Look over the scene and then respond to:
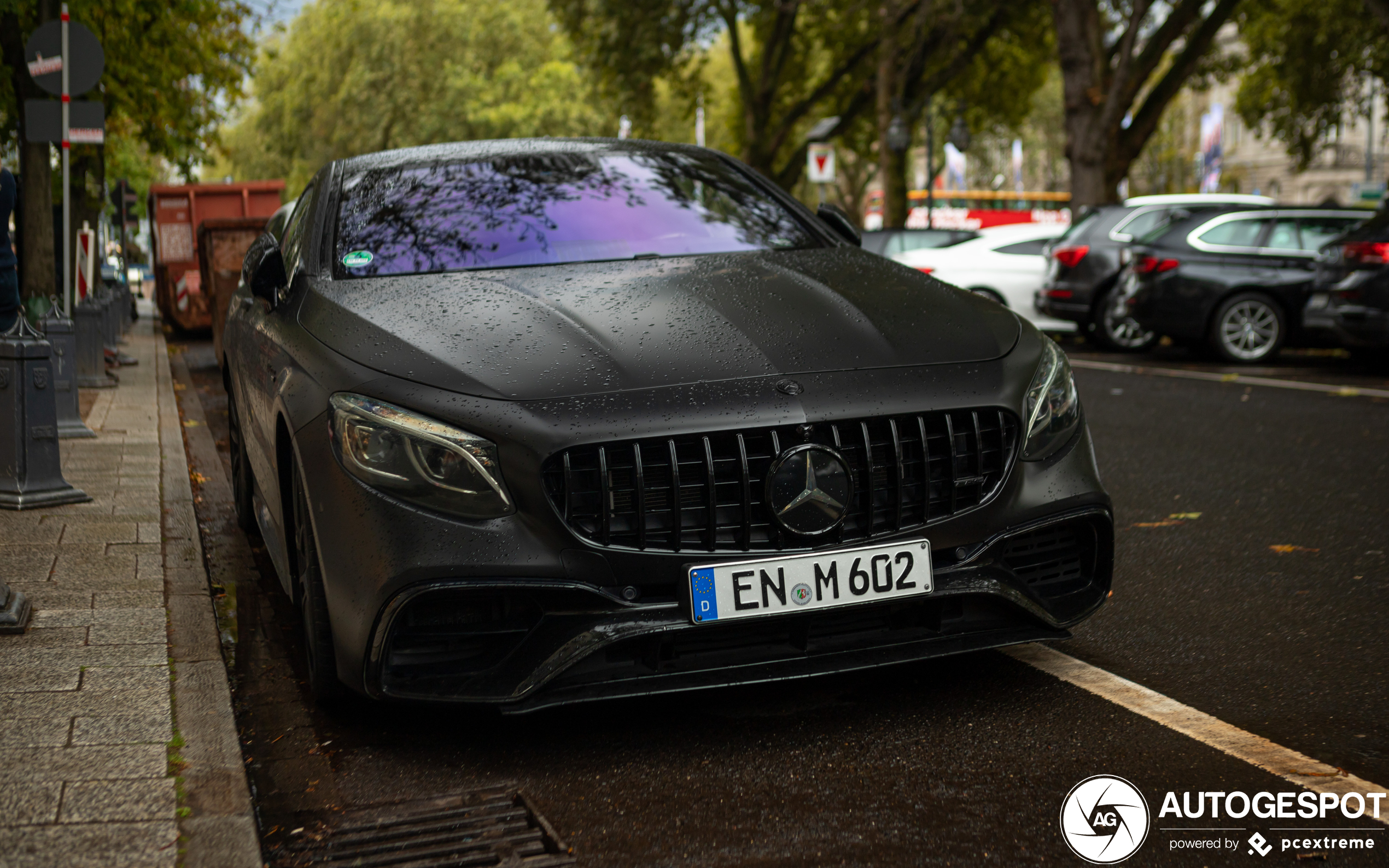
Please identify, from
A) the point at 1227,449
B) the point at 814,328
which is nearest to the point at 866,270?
the point at 814,328

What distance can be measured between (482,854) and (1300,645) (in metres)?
2.59

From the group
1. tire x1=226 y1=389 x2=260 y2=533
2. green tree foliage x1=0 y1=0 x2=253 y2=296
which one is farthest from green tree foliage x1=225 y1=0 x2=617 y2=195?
tire x1=226 y1=389 x2=260 y2=533

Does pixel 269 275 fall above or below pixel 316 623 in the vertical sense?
above

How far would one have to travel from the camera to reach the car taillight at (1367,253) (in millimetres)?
12805

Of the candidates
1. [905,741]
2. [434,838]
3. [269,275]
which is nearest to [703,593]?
[905,741]

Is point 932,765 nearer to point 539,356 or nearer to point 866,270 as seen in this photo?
point 539,356

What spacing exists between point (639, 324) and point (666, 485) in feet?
1.97

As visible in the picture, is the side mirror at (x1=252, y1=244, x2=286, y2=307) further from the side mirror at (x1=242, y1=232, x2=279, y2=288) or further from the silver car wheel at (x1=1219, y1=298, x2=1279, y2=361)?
the silver car wheel at (x1=1219, y1=298, x2=1279, y2=361)

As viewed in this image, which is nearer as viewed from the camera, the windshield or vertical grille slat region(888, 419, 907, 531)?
vertical grille slat region(888, 419, 907, 531)

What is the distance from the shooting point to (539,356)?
3600mm

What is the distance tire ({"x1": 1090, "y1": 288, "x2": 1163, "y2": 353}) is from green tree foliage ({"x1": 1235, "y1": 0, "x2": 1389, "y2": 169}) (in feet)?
54.7

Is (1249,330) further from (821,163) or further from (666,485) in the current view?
(821,163)

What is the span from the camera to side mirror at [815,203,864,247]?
5328 mm

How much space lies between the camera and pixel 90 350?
509 inches
